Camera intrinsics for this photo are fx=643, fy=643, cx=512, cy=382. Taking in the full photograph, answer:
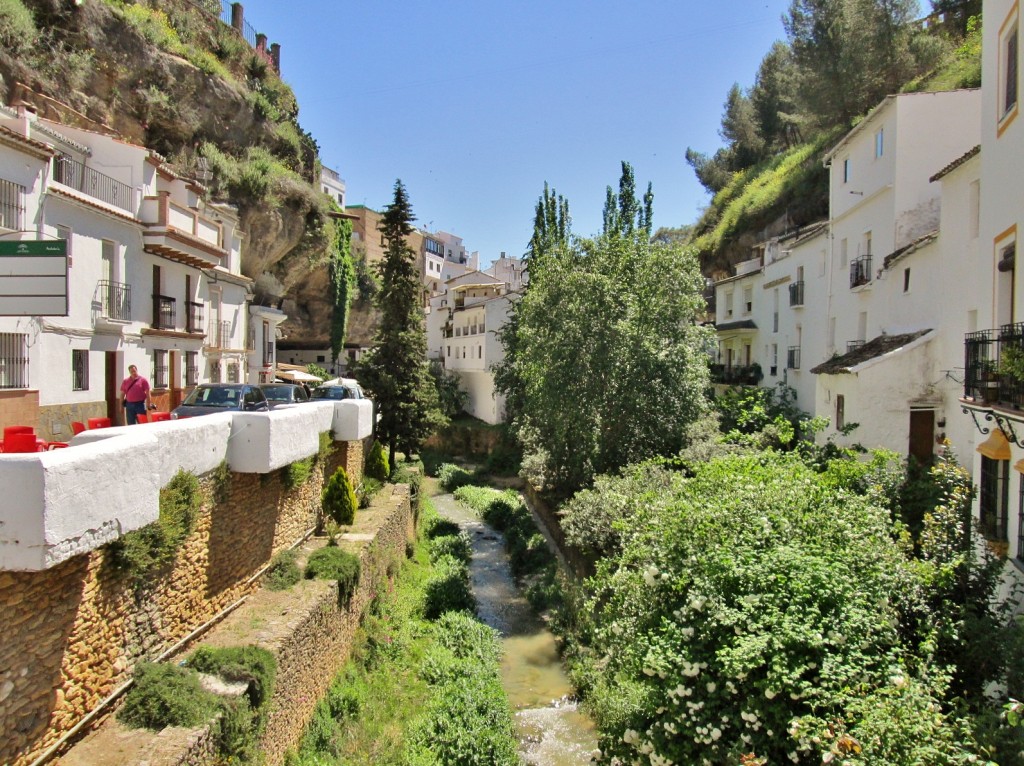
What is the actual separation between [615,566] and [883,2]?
33.3m

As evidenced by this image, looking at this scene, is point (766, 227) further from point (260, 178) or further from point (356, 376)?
point (260, 178)

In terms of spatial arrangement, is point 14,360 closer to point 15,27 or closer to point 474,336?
point 15,27

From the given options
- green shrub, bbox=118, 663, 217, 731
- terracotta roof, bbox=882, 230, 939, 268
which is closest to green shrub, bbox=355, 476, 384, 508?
green shrub, bbox=118, 663, 217, 731

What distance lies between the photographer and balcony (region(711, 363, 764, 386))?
28.5 m

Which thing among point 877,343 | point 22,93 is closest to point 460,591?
point 877,343

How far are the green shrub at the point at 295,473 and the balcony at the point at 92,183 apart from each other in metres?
10.3

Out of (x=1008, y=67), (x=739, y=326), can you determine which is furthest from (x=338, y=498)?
(x=739, y=326)

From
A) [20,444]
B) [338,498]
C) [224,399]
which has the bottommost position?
[338,498]

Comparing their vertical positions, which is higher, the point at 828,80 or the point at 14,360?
the point at 828,80

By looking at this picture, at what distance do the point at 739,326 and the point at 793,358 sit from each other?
16.4 feet

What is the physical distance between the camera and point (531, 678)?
1379 centimetres

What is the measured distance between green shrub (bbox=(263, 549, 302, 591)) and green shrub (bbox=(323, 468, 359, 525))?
2.77 m

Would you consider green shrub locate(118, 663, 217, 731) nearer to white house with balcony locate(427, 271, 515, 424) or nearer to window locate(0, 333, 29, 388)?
window locate(0, 333, 29, 388)

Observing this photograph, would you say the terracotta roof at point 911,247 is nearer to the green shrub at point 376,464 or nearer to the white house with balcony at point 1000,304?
the white house with balcony at point 1000,304
